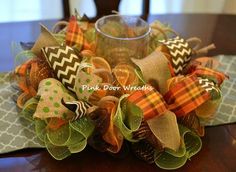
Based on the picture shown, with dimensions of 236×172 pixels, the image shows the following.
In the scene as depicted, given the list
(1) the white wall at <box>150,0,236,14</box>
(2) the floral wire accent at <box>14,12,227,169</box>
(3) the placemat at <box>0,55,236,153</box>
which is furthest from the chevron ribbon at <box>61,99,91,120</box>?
(1) the white wall at <box>150,0,236,14</box>

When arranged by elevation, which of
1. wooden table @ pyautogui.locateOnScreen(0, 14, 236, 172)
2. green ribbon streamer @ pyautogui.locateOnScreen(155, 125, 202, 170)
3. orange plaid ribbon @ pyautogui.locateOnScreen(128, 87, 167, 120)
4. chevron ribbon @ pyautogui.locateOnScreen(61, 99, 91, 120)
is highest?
orange plaid ribbon @ pyautogui.locateOnScreen(128, 87, 167, 120)

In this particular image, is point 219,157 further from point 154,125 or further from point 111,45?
point 111,45

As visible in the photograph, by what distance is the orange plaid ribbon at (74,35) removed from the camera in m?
1.00

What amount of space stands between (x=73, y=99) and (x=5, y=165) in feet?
0.65

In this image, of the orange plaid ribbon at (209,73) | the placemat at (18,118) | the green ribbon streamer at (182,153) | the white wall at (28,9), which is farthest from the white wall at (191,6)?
the green ribbon streamer at (182,153)

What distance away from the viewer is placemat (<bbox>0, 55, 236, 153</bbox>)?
830 millimetres

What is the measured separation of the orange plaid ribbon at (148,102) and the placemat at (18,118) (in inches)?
8.1

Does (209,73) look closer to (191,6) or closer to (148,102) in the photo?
(148,102)

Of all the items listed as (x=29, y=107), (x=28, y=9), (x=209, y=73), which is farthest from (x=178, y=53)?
(x=28, y=9)

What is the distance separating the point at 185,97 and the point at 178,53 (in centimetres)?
17

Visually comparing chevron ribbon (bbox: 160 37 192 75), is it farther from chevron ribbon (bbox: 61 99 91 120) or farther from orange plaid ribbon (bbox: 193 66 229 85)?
chevron ribbon (bbox: 61 99 91 120)

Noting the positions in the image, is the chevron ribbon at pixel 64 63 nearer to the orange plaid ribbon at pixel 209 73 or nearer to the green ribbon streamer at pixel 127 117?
the green ribbon streamer at pixel 127 117

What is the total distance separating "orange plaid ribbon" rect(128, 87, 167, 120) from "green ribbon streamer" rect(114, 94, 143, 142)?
0.03ft

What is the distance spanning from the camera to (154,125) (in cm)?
78
